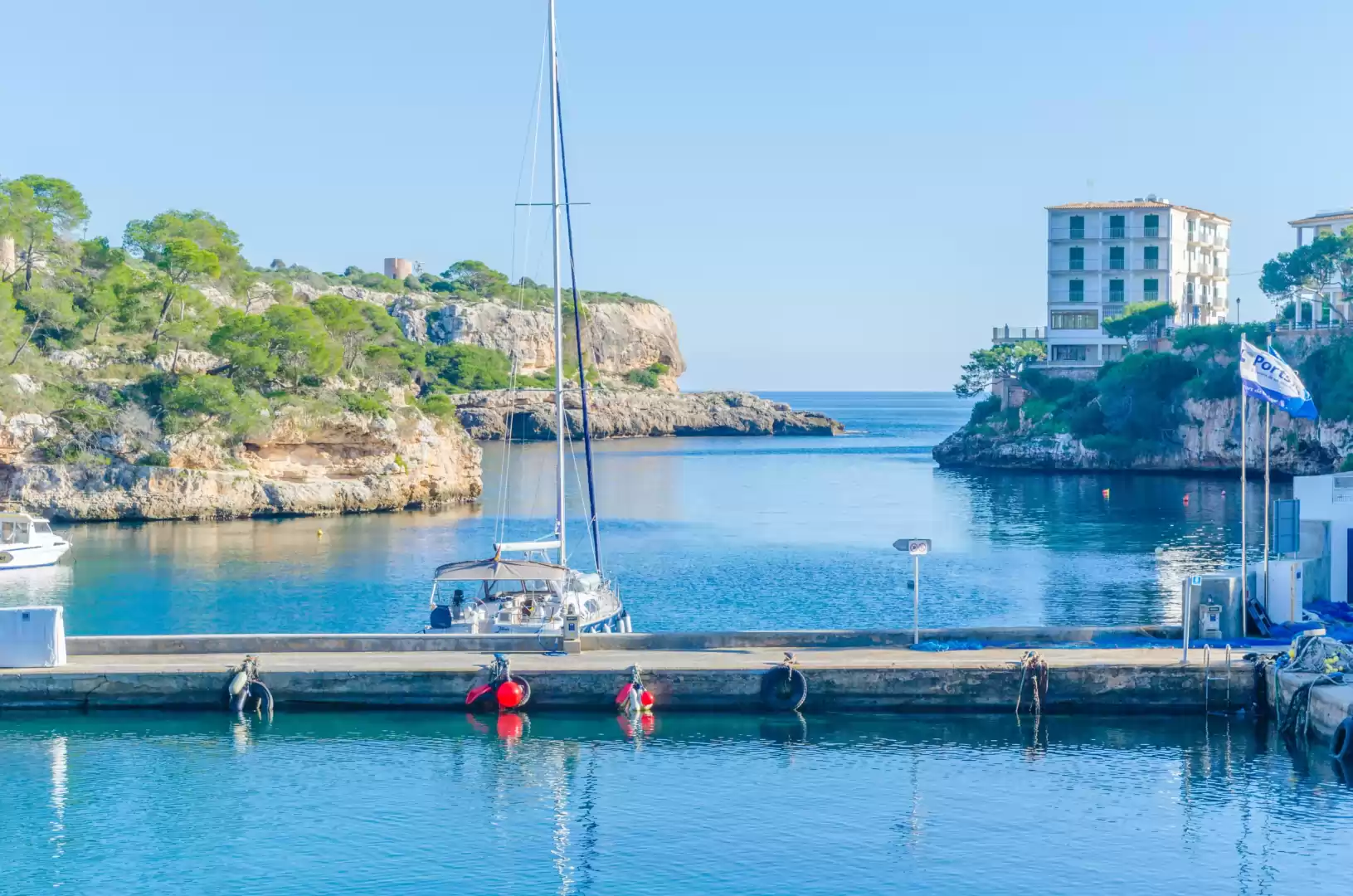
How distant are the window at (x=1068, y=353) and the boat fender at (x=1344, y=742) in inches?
3971

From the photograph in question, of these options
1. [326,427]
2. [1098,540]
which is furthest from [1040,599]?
[326,427]

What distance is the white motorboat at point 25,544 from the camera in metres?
60.0

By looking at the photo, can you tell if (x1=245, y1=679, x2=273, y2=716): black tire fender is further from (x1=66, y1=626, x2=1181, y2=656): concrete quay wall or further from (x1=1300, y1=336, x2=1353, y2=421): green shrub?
(x1=1300, y1=336, x2=1353, y2=421): green shrub

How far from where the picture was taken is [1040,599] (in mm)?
53875

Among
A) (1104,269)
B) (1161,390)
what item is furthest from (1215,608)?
(1104,269)

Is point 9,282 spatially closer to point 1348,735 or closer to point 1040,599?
point 1040,599

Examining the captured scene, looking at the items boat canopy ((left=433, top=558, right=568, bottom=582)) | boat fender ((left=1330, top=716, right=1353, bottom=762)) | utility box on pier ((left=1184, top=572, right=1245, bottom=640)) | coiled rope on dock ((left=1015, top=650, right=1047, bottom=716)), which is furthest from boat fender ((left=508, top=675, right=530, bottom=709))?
boat fender ((left=1330, top=716, right=1353, bottom=762))

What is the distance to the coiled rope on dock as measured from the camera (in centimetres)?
3275

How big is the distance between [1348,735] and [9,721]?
26.7 meters

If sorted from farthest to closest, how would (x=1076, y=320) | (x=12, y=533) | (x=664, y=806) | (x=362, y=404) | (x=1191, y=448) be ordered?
(x=1076, y=320) → (x=1191, y=448) → (x=362, y=404) → (x=12, y=533) → (x=664, y=806)

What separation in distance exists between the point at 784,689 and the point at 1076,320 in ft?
331

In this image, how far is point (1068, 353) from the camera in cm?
12825

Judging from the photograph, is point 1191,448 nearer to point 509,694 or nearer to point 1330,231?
point 1330,231

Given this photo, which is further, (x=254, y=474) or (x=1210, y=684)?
(x=254, y=474)
